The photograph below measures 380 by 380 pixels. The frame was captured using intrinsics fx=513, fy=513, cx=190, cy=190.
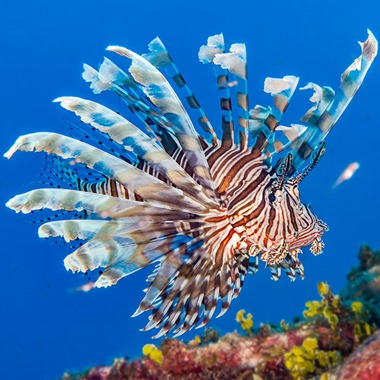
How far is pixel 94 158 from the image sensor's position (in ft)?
11.4

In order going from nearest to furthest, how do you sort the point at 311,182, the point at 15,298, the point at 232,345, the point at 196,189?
the point at 196,189 → the point at 232,345 → the point at 15,298 → the point at 311,182

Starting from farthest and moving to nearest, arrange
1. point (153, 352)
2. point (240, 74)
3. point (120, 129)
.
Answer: point (153, 352) < point (240, 74) < point (120, 129)

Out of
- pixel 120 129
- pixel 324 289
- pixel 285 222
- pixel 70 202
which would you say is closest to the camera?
pixel 120 129

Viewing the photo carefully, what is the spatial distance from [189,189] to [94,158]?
29.4 inches

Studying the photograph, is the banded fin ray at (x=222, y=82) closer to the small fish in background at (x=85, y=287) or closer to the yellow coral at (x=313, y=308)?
the yellow coral at (x=313, y=308)

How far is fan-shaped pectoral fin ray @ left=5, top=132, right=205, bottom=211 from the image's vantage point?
11.3 ft

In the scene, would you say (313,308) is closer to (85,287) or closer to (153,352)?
(153,352)

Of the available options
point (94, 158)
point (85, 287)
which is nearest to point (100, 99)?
point (85, 287)

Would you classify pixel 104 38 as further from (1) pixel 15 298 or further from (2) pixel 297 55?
(1) pixel 15 298

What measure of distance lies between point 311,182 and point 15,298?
128ft

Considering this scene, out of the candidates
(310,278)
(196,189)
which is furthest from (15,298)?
(196,189)

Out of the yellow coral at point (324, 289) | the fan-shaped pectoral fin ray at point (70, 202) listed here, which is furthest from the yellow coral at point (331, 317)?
the fan-shaped pectoral fin ray at point (70, 202)

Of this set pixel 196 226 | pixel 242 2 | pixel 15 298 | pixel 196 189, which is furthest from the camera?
pixel 242 2

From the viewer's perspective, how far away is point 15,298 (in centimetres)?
6047
